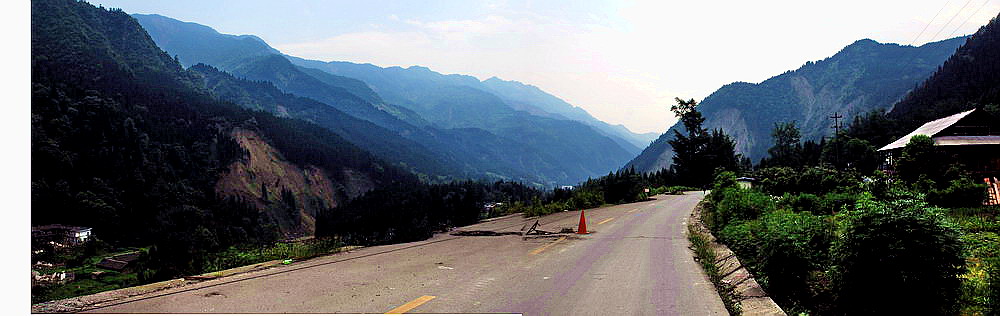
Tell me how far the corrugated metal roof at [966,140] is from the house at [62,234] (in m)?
83.6

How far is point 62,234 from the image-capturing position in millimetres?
65688

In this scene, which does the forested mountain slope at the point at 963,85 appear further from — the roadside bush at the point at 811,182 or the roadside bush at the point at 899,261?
the roadside bush at the point at 899,261

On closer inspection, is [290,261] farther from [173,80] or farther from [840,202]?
[173,80]

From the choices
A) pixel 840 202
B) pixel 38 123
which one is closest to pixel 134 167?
pixel 38 123

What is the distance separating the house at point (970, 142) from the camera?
3347cm

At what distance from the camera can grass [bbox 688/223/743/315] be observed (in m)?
6.91

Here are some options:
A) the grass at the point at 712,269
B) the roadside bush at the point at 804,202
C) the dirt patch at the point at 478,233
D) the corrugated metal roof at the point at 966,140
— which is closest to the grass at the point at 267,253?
the dirt patch at the point at 478,233

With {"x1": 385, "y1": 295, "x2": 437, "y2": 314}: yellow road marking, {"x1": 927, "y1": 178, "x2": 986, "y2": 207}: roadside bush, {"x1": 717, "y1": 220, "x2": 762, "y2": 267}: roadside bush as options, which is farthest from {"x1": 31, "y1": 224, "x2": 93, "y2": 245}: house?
{"x1": 927, "y1": 178, "x2": 986, "y2": 207}: roadside bush

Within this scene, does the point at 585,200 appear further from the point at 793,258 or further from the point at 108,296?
the point at 108,296

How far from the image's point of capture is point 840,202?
17453 millimetres

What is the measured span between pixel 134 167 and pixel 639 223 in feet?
303

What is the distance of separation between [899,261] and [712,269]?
13.0 feet

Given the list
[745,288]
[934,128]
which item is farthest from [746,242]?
[934,128]

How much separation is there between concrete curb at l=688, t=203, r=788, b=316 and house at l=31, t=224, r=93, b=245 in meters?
76.8
